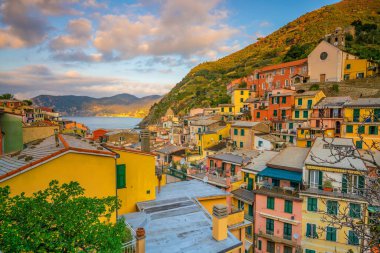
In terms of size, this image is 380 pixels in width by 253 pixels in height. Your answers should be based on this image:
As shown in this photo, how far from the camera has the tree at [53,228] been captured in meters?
4.30

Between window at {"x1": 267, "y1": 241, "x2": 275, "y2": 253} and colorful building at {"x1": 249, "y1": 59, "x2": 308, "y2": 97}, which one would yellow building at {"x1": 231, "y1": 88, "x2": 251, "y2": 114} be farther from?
window at {"x1": 267, "y1": 241, "x2": 275, "y2": 253}

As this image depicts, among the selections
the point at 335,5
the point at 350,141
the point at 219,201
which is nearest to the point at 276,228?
the point at 219,201

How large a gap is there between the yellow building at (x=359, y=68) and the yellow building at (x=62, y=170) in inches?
2158

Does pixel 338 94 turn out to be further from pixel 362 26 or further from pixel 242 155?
pixel 362 26

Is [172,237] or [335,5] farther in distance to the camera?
[335,5]

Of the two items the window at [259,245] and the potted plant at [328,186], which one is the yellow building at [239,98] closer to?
the potted plant at [328,186]

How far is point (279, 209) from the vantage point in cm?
2052

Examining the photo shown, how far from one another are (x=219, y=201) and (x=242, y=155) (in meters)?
16.7

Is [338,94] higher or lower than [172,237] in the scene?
higher

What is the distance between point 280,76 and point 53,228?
61757mm

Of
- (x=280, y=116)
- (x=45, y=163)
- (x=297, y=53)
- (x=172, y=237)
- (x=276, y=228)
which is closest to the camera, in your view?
(x=45, y=163)

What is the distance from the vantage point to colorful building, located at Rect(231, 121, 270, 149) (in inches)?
1401

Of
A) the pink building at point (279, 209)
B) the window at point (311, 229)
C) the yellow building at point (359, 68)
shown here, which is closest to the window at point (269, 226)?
the pink building at point (279, 209)

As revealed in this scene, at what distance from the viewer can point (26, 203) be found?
15.5ft
